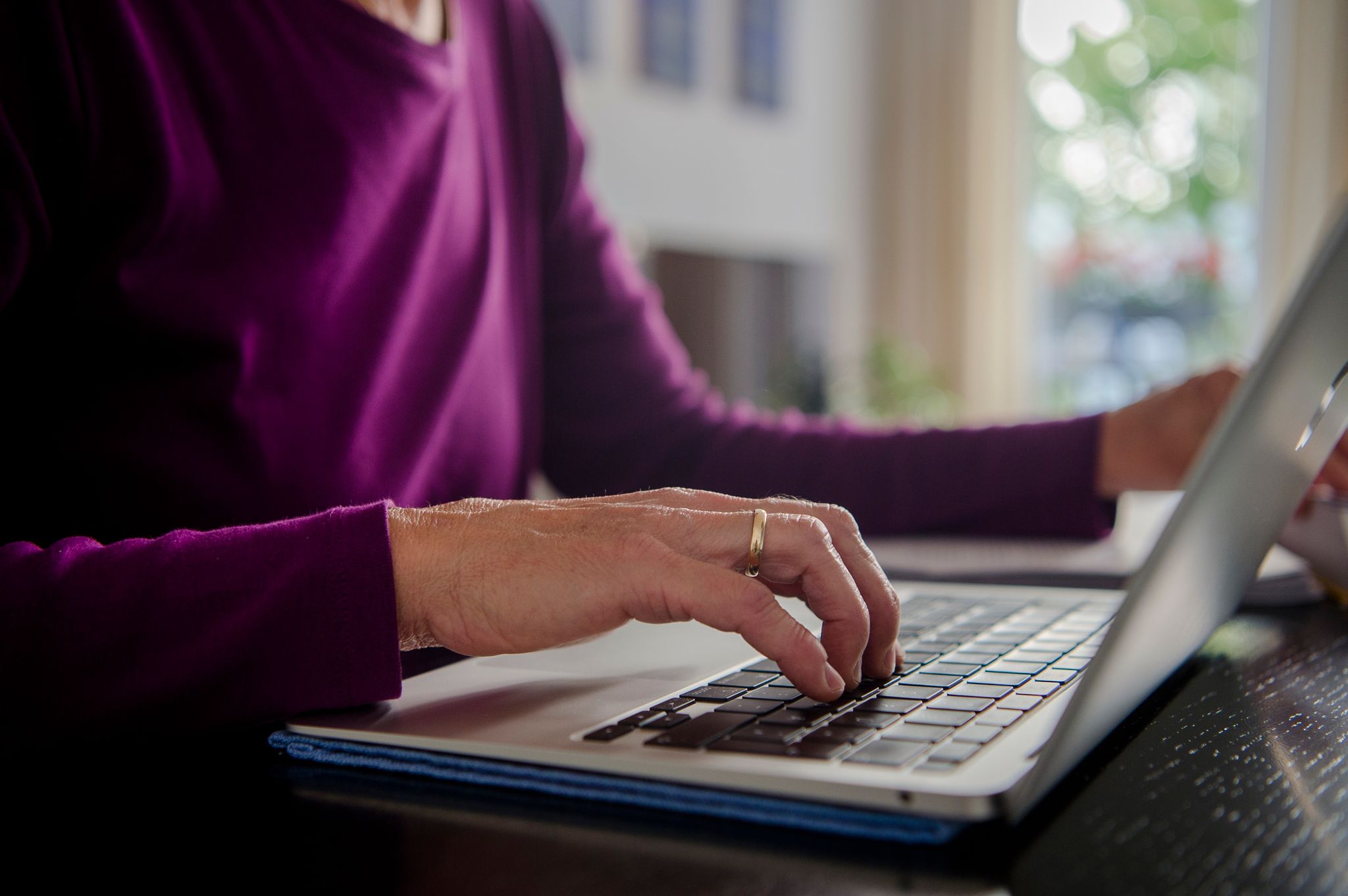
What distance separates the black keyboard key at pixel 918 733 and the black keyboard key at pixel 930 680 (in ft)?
0.23

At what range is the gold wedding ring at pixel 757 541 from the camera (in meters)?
0.50

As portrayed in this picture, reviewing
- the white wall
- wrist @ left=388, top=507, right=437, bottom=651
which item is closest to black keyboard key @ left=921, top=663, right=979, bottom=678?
wrist @ left=388, top=507, right=437, bottom=651

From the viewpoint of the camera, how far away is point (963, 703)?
0.45 meters

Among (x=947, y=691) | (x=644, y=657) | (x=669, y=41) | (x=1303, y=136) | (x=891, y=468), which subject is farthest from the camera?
(x=1303, y=136)

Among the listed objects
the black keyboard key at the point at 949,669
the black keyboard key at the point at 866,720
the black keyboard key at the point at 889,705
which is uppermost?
the black keyboard key at the point at 866,720

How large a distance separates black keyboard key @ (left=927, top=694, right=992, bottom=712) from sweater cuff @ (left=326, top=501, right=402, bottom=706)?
0.22 metres

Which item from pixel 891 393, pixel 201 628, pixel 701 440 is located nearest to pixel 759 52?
pixel 891 393

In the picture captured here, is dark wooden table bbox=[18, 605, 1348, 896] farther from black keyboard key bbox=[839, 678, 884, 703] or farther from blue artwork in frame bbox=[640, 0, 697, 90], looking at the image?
blue artwork in frame bbox=[640, 0, 697, 90]

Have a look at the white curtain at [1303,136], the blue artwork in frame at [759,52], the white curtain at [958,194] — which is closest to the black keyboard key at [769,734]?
the blue artwork in frame at [759,52]

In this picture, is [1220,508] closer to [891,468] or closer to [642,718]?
[642,718]

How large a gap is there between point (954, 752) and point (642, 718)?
0.12m

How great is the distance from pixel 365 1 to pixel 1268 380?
2.39ft

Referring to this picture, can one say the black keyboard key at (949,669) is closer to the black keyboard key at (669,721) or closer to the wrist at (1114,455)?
the black keyboard key at (669,721)

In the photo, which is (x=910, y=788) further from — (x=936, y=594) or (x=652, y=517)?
(x=936, y=594)
